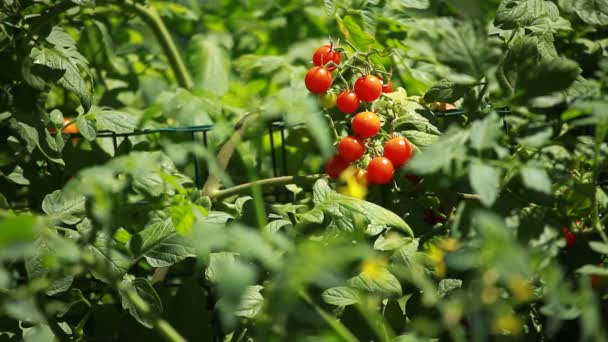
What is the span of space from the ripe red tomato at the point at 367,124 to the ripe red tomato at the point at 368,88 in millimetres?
36

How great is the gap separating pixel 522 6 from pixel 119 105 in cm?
109

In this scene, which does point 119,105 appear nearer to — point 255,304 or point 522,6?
point 255,304

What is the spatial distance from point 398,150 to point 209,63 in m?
1.06

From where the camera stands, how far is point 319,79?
58.4 inches

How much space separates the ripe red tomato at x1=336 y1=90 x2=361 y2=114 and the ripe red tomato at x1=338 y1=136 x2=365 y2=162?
0.20 ft

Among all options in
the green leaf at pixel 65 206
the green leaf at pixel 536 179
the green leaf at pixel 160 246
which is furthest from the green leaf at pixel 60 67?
the green leaf at pixel 536 179

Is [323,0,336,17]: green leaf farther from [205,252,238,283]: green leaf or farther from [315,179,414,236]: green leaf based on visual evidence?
[205,252,238,283]: green leaf

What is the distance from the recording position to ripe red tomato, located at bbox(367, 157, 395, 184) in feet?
4.60

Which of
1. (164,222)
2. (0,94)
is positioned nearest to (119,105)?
(0,94)

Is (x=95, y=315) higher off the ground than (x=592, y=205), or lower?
lower

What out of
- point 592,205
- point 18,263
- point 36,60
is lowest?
point 18,263

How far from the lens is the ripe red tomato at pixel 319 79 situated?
1485 mm

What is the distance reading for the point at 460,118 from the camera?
5.39 feet

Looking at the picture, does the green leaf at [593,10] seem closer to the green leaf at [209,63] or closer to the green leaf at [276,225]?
the green leaf at [276,225]
